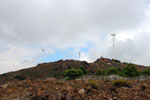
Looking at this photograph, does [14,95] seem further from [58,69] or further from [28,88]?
[58,69]

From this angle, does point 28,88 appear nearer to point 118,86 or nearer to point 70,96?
point 70,96

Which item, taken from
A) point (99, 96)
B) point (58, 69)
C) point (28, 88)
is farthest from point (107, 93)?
point (58, 69)

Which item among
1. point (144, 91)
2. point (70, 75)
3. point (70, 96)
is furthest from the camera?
point (70, 75)

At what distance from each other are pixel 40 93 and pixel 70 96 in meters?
2.04

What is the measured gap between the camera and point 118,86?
15.6m

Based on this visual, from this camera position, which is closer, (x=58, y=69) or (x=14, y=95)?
(x=14, y=95)

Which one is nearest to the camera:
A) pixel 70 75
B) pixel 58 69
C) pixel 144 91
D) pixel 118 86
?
pixel 144 91

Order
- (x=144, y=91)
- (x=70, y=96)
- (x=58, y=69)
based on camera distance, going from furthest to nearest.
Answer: (x=58, y=69)
(x=144, y=91)
(x=70, y=96)

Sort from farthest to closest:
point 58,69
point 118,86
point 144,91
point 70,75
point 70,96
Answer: point 58,69
point 70,75
point 118,86
point 144,91
point 70,96

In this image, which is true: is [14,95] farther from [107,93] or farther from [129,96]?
[129,96]

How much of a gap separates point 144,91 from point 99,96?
11.7 ft

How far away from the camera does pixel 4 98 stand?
13.1m

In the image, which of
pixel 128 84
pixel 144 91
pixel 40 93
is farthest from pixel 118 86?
pixel 40 93

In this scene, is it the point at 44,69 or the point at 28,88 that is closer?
the point at 28,88
